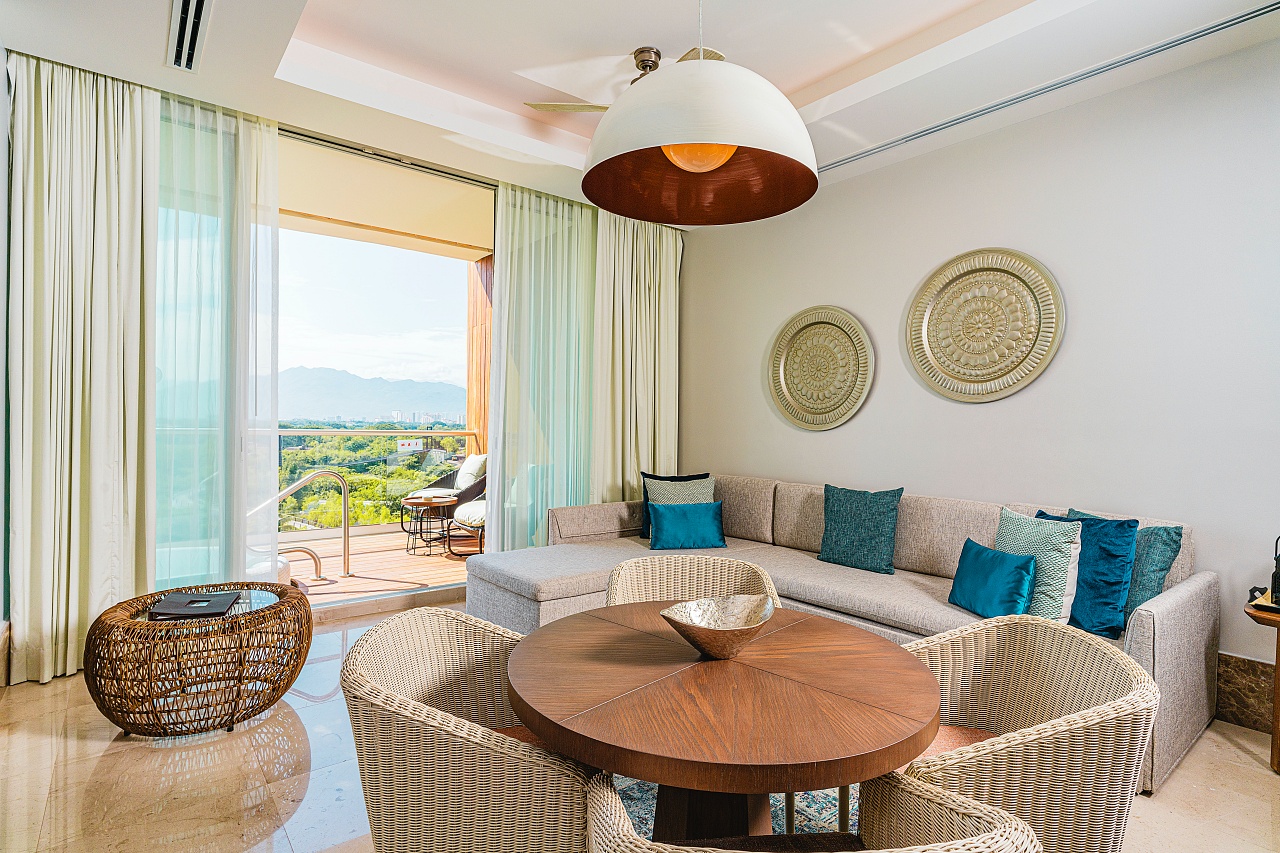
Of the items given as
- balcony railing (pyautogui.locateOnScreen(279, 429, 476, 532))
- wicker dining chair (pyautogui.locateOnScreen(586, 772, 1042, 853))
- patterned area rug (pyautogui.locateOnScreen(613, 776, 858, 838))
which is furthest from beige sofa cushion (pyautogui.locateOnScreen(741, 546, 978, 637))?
balcony railing (pyautogui.locateOnScreen(279, 429, 476, 532))

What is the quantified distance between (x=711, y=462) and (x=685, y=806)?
11.6 feet

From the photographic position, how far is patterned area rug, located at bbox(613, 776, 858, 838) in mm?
2027

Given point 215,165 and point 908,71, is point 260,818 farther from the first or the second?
point 908,71

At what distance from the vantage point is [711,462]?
16.3 feet

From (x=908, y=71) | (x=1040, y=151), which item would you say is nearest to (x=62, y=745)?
(x=908, y=71)

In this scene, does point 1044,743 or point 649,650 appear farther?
point 649,650

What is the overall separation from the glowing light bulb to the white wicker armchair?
4.12ft

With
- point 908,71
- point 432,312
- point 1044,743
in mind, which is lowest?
point 1044,743

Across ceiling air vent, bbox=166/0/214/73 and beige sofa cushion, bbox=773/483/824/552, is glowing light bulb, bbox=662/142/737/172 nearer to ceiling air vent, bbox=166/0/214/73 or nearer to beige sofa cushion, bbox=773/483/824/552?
ceiling air vent, bbox=166/0/214/73

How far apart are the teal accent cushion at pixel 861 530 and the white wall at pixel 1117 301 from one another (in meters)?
0.37

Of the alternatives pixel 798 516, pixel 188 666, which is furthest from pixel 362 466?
pixel 798 516

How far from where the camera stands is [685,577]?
Result: 94.6 inches

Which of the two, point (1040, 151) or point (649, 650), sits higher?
point (1040, 151)

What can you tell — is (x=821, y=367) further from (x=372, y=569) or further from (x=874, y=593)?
(x=372, y=569)
